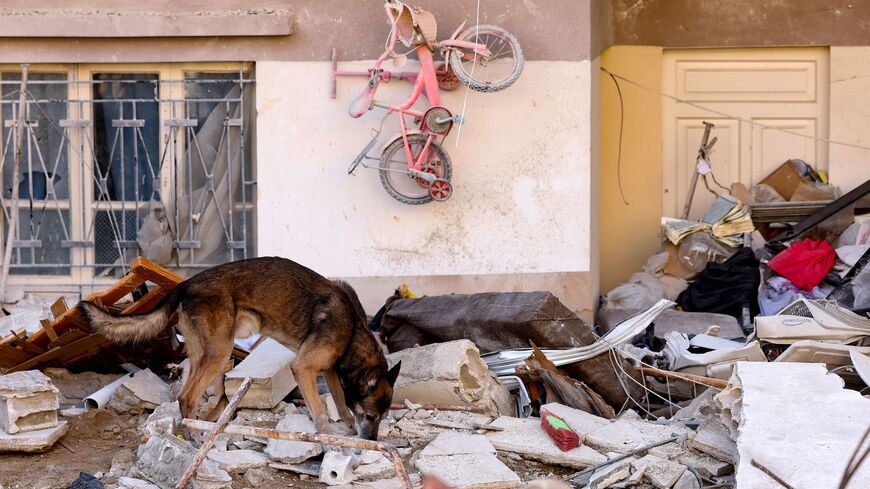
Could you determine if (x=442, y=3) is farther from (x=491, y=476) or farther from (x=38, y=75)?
(x=491, y=476)

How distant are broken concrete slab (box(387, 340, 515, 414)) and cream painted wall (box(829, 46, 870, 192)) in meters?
4.90

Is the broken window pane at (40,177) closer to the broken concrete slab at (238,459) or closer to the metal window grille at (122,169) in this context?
the metal window grille at (122,169)

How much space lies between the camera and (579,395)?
7648 millimetres

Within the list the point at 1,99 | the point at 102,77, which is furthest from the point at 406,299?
the point at 1,99

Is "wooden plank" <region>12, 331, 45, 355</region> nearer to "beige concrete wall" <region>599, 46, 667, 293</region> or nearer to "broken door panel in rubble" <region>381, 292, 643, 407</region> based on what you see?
"broken door panel in rubble" <region>381, 292, 643, 407</region>

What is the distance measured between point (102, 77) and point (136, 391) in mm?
3151

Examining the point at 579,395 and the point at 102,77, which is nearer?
the point at 579,395

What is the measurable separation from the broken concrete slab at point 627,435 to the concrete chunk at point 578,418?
61 mm

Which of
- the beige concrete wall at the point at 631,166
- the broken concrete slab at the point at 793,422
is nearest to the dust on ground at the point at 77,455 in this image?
the broken concrete slab at the point at 793,422

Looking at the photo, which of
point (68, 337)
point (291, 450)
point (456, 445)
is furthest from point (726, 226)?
point (68, 337)

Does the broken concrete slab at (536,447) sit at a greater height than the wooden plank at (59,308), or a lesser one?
lesser

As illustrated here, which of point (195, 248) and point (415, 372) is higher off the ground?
point (195, 248)

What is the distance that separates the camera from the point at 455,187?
9.27 metres

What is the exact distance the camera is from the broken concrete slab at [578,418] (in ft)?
23.2
